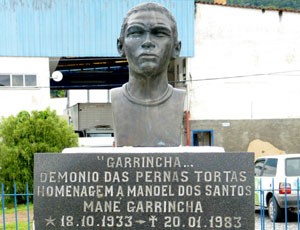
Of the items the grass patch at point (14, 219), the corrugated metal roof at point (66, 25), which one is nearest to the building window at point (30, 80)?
the corrugated metal roof at point (66, 25)

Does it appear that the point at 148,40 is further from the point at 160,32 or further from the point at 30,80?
the point at 30,80

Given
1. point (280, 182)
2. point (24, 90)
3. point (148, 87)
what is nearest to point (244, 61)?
point (24, 90)

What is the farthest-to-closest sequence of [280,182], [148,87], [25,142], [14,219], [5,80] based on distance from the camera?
[5,80] < [25,142] < [14,219] < [280,182] < [148,87]

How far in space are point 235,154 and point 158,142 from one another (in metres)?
0.86

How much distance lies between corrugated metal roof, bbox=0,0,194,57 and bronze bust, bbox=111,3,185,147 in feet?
49.0

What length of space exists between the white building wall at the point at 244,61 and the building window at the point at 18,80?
5.79 metres

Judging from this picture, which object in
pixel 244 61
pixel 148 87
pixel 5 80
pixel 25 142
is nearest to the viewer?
pixel 148 87

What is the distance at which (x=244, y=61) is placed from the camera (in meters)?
20.6

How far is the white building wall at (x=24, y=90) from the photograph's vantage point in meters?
19.7

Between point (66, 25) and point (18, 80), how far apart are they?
2628 mm

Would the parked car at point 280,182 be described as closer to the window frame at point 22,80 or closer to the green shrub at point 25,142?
the green shrub at point 25,142

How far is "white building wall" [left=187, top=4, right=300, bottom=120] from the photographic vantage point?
67.4 ft

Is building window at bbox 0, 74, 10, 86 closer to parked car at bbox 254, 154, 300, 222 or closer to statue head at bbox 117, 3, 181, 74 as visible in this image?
parked car at bbox 254, 154, 300, 222

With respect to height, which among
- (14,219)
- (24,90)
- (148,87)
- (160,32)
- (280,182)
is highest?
(24,90)
